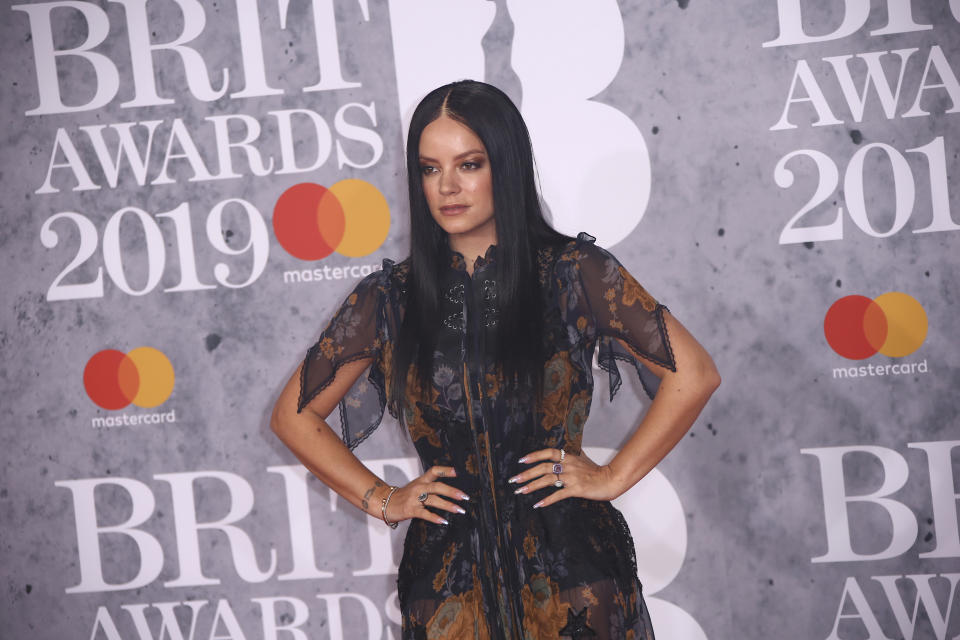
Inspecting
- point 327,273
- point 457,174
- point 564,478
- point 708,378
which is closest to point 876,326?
point 708,378

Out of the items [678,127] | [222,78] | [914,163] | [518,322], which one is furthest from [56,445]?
[914,163]

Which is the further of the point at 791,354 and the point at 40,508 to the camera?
the point at 40,508

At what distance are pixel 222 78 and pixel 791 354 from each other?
205 centimetres

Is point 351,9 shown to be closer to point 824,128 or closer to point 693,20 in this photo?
point 693,20

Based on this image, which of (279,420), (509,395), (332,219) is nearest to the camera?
(509,395)

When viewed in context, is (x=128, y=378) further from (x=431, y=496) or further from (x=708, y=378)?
(x=708, y=378)

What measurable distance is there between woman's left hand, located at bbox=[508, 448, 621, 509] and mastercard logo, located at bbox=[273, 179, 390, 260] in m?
1.15

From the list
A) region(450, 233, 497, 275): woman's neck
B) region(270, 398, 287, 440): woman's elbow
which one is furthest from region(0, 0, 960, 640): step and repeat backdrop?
region(450, 233, 497, 275): woman's neck

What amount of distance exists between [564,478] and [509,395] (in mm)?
231

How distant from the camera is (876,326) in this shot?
257 centimetres

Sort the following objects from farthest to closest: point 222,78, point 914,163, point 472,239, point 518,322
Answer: point 222,78, point 914,163, point 472,239, point 518,322

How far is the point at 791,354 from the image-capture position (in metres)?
2.59

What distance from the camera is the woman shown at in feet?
5.88

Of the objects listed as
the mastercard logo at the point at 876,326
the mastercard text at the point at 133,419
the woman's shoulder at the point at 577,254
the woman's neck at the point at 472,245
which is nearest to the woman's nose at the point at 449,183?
the woman's neck at the point at 472,245
